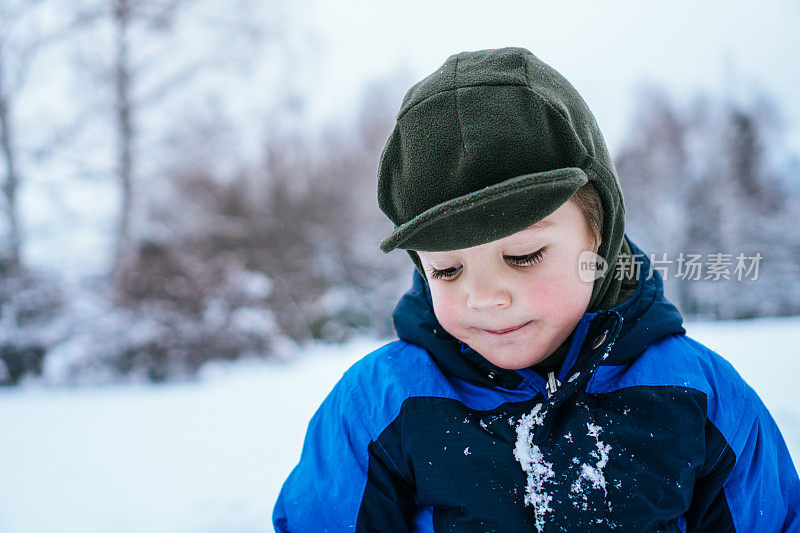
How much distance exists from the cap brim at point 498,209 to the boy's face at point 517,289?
0.16ft

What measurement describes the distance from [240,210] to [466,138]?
760 centimetres

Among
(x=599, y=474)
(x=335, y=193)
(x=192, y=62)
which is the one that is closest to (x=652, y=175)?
(x=335, y=193)

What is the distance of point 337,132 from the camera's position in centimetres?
946

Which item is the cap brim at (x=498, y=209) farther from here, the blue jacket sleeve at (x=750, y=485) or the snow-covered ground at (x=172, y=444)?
the snow-covered ground at (x=172, y=444)

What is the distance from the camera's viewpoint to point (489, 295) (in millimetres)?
1024

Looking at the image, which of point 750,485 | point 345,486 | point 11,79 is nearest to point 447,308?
point 345,486

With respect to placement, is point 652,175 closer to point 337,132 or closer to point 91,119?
point 337,132

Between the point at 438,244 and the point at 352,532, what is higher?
the point at 438,244

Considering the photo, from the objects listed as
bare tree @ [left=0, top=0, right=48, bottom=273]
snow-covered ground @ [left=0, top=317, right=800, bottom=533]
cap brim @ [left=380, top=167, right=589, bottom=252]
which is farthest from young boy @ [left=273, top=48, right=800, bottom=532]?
bare tree @ [left=0, top=0, right=48, bottom=273]

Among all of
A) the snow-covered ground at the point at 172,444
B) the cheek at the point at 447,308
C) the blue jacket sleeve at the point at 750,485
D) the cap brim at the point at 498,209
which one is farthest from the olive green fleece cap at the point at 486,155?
the snow-covered ground at the point at 172,444

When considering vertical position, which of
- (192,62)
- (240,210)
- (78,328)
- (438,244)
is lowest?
(78,328)

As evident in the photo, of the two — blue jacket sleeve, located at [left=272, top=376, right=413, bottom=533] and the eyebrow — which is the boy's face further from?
blue jacket sleeve, located at [left=272, top=376, right=413, bottom=533]

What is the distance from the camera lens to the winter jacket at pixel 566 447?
1088 millimetres

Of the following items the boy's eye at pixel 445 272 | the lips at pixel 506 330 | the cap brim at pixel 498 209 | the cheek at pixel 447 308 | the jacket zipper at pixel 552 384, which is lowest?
the jacket zipper at pixel 552 384
